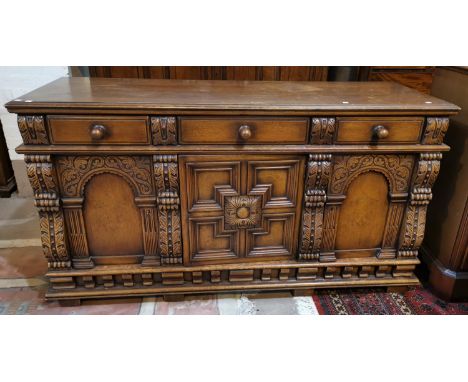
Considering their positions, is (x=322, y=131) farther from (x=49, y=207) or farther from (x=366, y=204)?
(x=49, y=207)

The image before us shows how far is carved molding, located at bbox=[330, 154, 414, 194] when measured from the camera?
167cm

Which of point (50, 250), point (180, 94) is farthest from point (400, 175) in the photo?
point (50, 250)

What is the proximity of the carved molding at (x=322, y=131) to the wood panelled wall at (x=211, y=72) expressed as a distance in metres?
1.01

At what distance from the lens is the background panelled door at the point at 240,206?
1.63 meters

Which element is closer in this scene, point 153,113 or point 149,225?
point 153,113

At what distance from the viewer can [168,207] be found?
1.65 m

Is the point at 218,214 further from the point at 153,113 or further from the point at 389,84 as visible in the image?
the point at 389,84

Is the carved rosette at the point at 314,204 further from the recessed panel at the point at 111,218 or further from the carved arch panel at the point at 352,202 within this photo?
the recessed panel at the point at 111,218

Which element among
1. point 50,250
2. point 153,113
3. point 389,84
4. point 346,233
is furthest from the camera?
point 389,84

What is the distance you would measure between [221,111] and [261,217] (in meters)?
0.53

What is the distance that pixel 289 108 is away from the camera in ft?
5.04

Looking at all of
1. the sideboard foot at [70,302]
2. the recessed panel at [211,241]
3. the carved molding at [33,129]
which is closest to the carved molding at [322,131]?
the recessed panel at [211,241]

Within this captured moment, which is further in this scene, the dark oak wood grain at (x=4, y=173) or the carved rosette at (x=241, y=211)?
the dark oak wood grain at (x=4, y=173)

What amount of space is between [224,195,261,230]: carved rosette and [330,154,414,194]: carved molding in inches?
14.5
